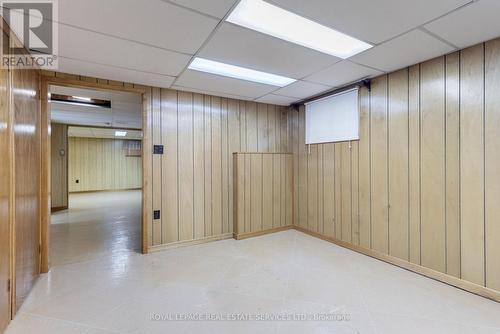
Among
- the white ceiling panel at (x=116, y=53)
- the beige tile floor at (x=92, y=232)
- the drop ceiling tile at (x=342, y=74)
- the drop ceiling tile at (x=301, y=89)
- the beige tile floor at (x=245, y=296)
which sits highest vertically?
the drop ceiling tile at (x=301, y=89)

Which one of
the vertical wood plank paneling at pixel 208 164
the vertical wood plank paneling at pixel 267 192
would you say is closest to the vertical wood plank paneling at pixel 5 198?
the vertical wood plank paneling at pixel 208 164

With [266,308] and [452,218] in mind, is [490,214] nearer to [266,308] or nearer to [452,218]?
[452,218]

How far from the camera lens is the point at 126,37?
6.50 feet

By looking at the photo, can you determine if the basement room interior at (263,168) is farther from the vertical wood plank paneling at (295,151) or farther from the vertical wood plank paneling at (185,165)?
the vertical wood plank paneling at (295,151)

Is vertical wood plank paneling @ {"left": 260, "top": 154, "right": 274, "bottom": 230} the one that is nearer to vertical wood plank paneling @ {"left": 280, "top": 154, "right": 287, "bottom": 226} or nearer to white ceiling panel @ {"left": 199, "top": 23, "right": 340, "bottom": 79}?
vertical wood plank paneling @ {"left": 280, "top": 154, "right": 287, "bottom": 226}

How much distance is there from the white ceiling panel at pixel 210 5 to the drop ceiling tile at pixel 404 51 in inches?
56.5

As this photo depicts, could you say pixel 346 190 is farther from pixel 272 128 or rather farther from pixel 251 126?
pixel 251 126

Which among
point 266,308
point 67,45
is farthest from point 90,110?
point 266,308

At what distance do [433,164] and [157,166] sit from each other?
331 centimetres

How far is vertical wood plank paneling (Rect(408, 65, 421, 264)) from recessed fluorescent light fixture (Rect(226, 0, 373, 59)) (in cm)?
85

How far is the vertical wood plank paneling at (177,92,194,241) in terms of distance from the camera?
3.50m

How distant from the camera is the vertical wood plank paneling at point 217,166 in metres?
3.78

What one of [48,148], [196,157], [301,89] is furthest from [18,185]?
[301,89]

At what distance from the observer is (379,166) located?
9.86 feet
